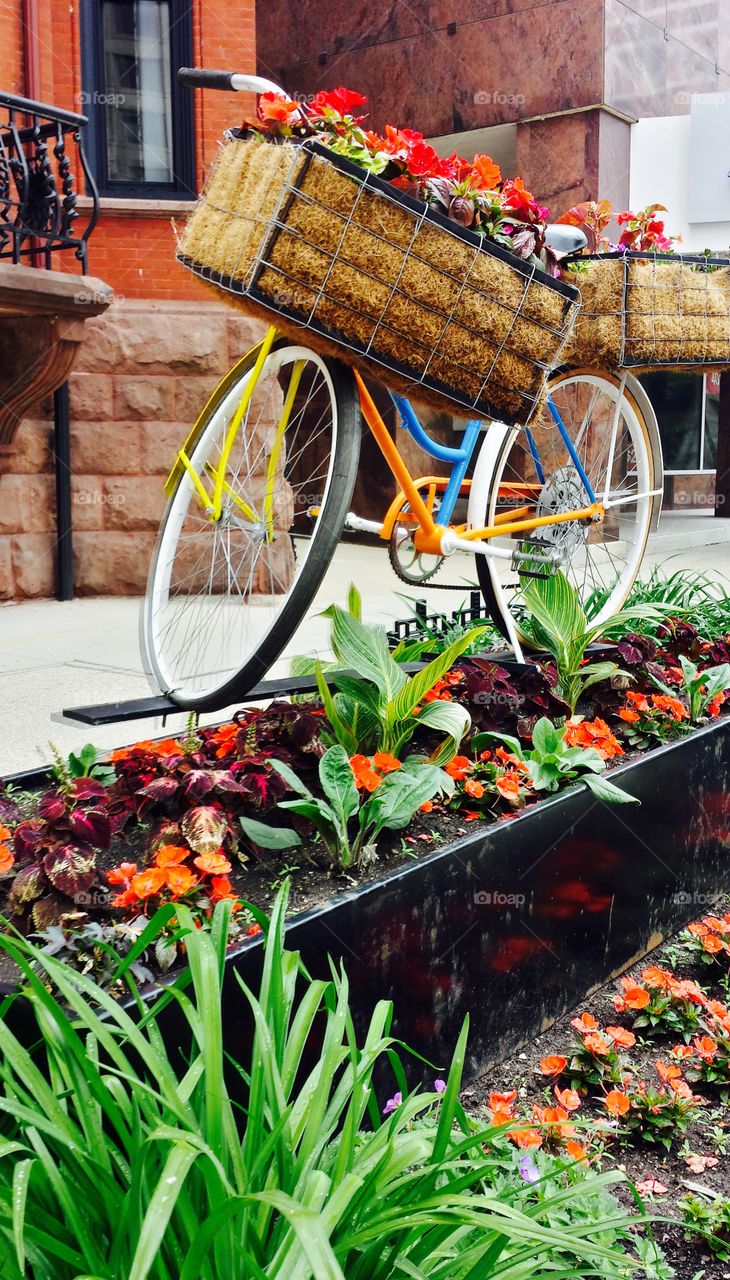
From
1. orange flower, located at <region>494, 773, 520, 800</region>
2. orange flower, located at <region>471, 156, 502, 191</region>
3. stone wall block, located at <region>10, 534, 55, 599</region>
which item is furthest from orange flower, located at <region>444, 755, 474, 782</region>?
stone wall block, located at <region>10, 534, 55, 599</region>

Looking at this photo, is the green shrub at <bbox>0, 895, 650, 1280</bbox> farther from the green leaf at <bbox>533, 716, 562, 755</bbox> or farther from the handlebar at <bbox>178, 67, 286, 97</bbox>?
the handlebar at <bbox>178, 67, 286, 97</bbox>

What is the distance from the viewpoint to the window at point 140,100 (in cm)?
Result: 840

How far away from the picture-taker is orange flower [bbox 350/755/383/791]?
2.33 m

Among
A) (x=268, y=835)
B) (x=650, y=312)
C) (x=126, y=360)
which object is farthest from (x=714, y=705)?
(x=126, y=360)

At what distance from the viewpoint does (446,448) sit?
3312mm

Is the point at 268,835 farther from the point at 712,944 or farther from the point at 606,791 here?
the point at 712,944

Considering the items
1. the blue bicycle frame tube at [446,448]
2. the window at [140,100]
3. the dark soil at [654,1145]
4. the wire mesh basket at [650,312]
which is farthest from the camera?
the window at [140,100]

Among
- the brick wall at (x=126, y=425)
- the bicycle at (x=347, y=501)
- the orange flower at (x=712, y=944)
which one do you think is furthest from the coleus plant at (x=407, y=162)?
the brick wall at (x=126, y=425)

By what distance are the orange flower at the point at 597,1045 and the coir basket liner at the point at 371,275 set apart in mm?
1434

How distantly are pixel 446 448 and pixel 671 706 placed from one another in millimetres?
938

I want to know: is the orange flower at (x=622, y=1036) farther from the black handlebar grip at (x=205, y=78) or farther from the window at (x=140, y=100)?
the window at (x=140, y=100)

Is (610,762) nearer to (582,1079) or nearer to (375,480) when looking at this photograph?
(582,1079)

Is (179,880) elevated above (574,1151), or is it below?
above

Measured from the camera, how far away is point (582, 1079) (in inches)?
89.4
